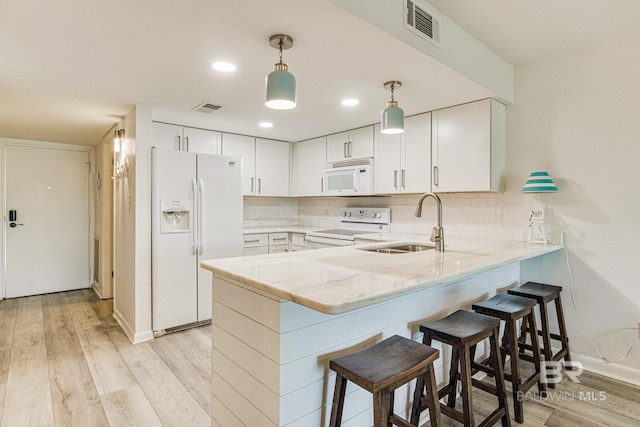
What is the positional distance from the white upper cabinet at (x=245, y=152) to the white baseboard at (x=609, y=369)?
3.58m

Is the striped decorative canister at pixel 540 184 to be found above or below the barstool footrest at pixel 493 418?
above

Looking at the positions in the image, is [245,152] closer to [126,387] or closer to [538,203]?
[126,387]

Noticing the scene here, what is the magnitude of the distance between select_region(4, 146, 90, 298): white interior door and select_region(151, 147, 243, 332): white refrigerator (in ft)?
8.79

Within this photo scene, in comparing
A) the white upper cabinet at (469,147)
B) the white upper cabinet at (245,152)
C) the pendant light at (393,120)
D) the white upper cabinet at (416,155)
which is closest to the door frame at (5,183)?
the white upper cabinet at (245,152)

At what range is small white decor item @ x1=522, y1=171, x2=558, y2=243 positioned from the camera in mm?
2494

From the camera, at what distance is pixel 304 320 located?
137 cm

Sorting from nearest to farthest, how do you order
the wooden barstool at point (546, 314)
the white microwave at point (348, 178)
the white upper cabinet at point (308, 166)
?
the wooden barstool at point (546, 314), the white microwave at point (348, 178), the white upper cabinet at point (308, 166)

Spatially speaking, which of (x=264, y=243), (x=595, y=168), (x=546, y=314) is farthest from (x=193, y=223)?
(x=595, y=168)

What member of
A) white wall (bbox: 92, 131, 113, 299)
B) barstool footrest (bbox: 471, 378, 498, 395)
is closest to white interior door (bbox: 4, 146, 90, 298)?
white wall (bbox: 92, 131, 113, 299)

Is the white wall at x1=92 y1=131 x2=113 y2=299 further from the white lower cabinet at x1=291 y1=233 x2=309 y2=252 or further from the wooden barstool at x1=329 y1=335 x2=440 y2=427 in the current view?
the wooden barstool at x1=329 y1=335 x2=440 y2=427

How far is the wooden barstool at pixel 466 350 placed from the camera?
1.53m

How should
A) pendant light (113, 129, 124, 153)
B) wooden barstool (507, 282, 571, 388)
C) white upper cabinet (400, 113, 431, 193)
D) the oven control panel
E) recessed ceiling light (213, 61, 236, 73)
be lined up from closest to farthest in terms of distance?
recessed ceiling light (213, 61, 236, 73)
wooden barstool (507, 282, 571, 388)
white upper cabinet (400, 113, 431, 193)
pendant light (113, 129, 124, 153)
the oven control panel

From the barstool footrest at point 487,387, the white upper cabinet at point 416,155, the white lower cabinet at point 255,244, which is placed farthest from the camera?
the white lower cabinet at point 255,244

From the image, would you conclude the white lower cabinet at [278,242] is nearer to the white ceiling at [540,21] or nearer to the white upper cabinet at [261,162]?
the white upper cabinet at [261,162]
